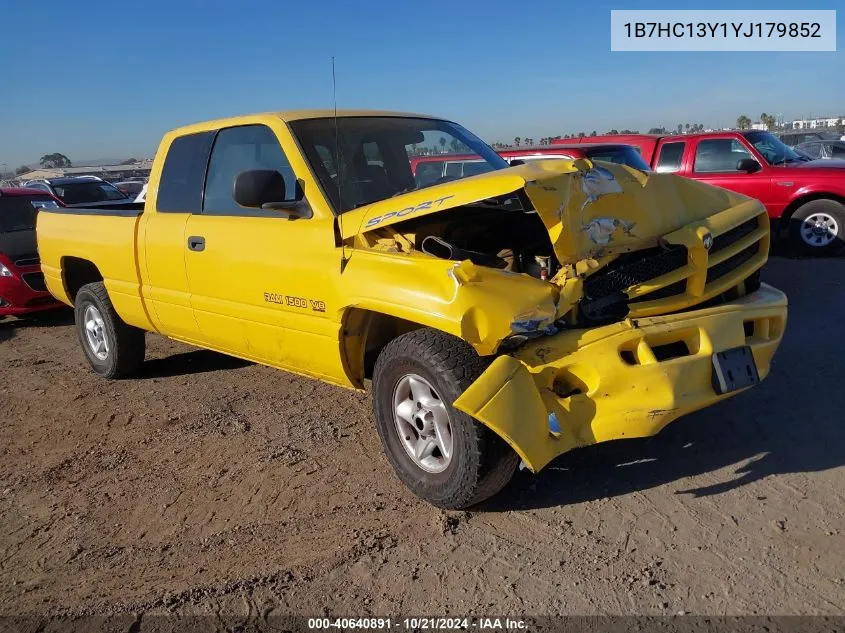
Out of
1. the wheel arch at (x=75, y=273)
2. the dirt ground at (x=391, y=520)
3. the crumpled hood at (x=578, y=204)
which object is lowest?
the dirt ground at (x=391, y=520)

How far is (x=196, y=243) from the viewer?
4.51 metres

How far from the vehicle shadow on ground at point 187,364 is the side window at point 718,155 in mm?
7298

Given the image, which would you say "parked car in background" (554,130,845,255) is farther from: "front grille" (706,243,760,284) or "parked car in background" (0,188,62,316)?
"parked car in background" (0,188,62,316)

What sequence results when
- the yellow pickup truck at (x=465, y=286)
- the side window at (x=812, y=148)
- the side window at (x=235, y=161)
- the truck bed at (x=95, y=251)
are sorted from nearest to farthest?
1. the yellow pickup truck at (x=465, y=286)
2. the side window at (x=235, y=161)
3. the truck bed at (x=95, y=251)
4. the side window at (x=812, y=148)

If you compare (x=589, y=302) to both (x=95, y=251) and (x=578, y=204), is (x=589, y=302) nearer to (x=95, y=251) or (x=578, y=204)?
(x=578, y=204)

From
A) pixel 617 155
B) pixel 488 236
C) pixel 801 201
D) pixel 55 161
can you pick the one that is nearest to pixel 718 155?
pixel 801 201

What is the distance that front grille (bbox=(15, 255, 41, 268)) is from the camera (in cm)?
818

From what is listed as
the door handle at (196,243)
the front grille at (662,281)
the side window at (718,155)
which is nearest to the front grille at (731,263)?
the front grille at (662,281)

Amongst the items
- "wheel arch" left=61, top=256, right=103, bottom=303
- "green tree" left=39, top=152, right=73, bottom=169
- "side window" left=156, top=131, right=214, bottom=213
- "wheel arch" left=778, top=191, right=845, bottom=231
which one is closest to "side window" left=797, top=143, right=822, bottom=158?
"wheel arch" left=778, top=191, right=845, bottom=231

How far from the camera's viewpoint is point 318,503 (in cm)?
351

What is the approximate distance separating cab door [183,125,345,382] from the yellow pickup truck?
0.04ft

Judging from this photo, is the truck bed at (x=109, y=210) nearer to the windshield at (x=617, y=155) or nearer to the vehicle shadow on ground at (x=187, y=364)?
the vehicle shadow on ground at (x=187, y=364)

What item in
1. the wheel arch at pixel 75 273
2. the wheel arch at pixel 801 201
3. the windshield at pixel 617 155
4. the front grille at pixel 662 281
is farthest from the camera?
the wheel arch at pixel 801 201

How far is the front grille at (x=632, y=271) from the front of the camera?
3.24m
